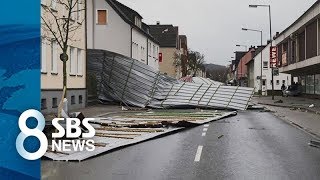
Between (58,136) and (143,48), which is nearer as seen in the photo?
(58,136)

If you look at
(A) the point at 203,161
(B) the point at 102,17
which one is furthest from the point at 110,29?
(A) the point at 203,161

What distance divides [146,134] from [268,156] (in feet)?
17.9

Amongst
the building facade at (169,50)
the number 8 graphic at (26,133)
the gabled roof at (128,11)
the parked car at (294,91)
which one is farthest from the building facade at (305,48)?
the number 8 graphic at (26,133)

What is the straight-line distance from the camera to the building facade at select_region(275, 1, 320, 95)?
4323 cm

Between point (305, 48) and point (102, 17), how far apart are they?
2022cm

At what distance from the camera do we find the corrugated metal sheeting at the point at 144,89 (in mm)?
35812

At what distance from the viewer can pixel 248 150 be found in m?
13.2

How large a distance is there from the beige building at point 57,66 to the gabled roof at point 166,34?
68.2 m

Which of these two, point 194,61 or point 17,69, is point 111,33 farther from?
point 194,61

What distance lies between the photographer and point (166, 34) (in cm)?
10494

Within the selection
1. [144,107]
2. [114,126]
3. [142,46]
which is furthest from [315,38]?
[114,126]

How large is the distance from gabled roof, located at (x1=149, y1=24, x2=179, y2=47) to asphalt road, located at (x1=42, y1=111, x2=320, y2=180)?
87.1 metres

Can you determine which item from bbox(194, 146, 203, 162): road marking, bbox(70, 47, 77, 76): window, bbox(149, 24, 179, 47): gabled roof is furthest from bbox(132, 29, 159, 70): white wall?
bbox(194, 146, 203, 162): road marking

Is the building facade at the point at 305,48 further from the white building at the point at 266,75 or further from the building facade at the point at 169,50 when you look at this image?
the building facade at the point at 169,50
